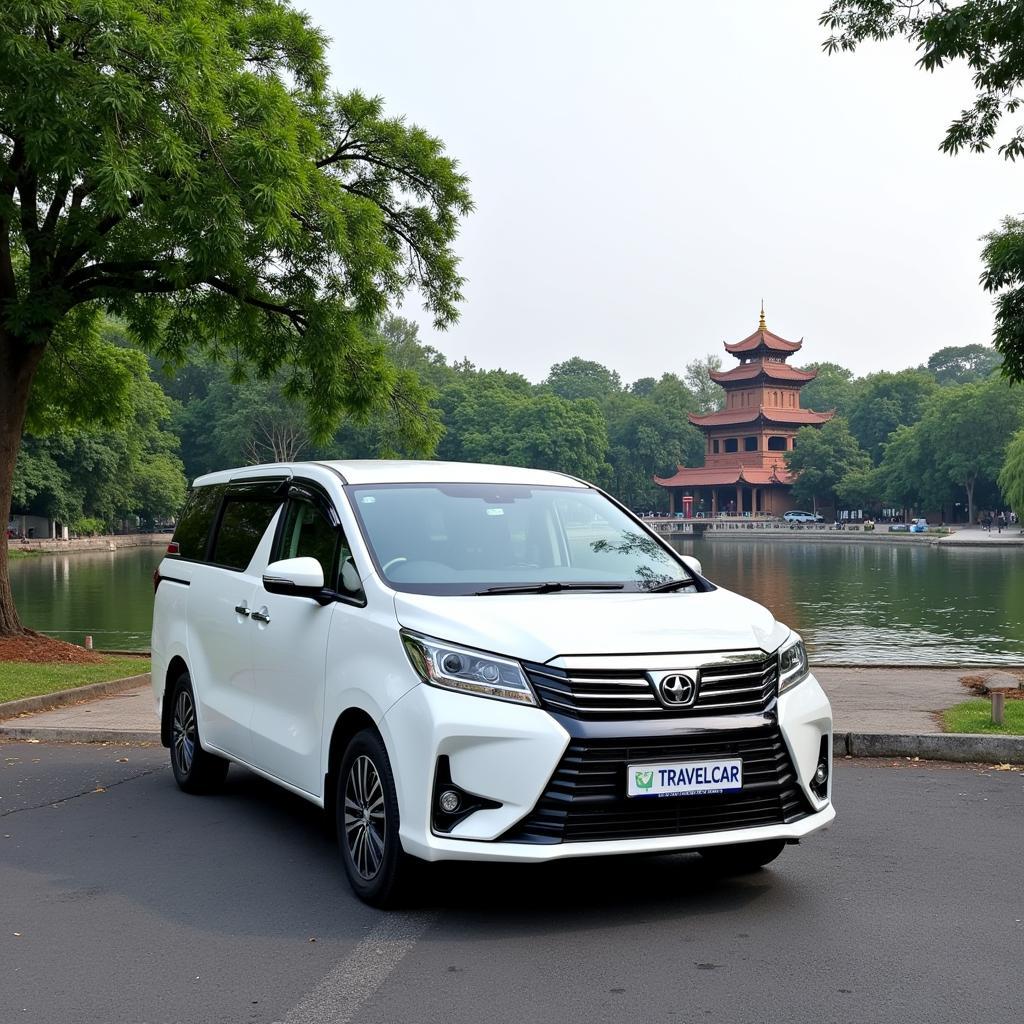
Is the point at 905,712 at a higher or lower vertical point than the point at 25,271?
lower

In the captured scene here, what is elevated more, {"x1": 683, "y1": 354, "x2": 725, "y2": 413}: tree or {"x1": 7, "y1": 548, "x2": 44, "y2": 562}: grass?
{"x1": 683, "y1": 354, "x2": 725, "y2": 413}: tree

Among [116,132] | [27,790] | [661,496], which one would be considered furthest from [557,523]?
[661,496]

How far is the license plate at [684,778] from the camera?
4719 mm

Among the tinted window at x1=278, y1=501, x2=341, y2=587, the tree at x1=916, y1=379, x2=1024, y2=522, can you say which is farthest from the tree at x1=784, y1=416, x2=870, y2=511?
the tinted window at x1=278, y1=501, x2=341, y2=587

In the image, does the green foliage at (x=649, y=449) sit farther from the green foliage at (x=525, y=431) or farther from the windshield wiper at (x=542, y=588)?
the windshield wiper at (x=542, y=588)

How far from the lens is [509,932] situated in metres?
4.82

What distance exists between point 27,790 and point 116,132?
7553 mm

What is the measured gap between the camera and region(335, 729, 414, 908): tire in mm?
4984

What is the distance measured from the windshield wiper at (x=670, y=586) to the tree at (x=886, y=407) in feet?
368

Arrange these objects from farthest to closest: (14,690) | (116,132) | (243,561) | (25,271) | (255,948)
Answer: (25,271), (116,132), (14,690), (243,561), (255,948)

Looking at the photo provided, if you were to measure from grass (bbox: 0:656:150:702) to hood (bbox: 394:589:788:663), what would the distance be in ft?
24.9

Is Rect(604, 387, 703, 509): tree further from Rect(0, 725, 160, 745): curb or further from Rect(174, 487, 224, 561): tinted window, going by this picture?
Rect(174, 487, 224, 561): tinted window

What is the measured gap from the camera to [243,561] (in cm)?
698

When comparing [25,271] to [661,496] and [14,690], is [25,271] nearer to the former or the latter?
[14,690]
